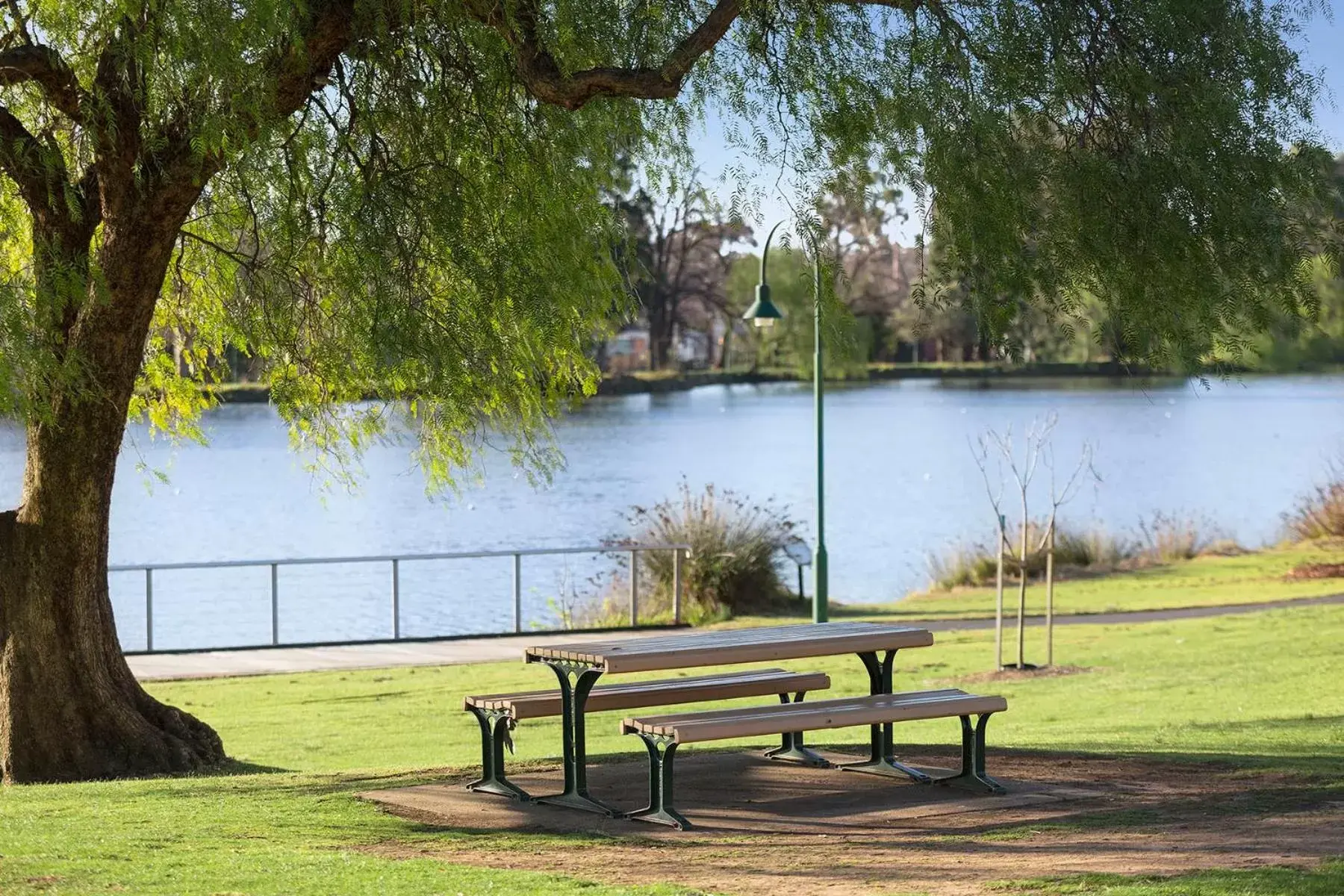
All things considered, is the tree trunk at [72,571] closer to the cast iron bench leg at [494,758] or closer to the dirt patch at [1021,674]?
the cast iron bench leg at [494,758]

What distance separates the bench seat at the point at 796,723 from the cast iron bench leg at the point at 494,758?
3.04ft

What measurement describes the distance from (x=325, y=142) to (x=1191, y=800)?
21.3ft

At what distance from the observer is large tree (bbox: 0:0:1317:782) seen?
324 inches

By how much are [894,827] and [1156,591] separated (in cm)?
1860

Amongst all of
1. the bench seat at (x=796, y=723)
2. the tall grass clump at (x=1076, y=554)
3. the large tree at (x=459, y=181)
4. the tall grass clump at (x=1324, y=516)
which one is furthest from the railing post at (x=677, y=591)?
the tall grass clump at (x=1324, y=516)

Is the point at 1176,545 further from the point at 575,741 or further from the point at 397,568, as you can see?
the point at 575,741

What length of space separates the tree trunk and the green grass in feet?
45.3

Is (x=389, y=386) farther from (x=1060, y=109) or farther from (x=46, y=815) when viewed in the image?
(x=1060, y=109)

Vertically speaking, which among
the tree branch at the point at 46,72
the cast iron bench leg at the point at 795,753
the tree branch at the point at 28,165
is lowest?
the cast iron bench leg at the point at 795,753

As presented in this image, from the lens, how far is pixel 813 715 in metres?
8.08

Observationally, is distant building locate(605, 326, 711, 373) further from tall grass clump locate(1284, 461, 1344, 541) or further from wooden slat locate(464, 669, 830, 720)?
wooden slat locate(464, 669, 830, 720)

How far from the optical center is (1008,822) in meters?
8.01

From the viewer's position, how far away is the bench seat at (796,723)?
7.84 m

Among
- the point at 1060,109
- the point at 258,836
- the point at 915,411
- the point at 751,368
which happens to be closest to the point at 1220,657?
the point at 1060,109
